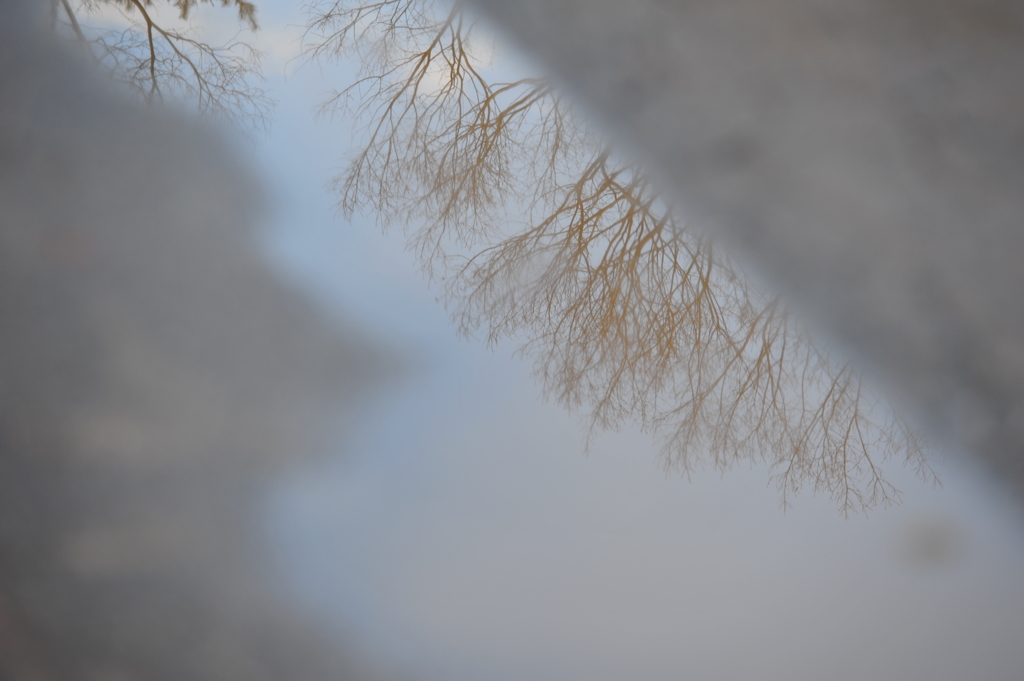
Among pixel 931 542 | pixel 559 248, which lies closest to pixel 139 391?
pixel 559 248

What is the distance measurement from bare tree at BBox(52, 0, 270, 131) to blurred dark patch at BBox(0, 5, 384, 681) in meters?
0.04

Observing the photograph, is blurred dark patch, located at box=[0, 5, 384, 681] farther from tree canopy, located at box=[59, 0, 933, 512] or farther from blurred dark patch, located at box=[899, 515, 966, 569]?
blurred dark patch, located at box=[899, 515, 966, 569]

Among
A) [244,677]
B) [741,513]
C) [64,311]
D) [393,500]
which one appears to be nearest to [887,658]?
[741,513]

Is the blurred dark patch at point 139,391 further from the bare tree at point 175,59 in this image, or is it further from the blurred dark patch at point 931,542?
the blurred dark patch at point 931,542

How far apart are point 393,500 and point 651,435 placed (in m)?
0.30

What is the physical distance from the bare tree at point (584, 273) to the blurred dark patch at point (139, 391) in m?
0.19

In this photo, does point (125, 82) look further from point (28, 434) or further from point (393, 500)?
point (393, 500)

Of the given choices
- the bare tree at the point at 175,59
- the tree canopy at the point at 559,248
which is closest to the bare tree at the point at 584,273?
the tree canopy at the point at 559,248

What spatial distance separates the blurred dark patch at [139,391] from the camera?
26.5 inches

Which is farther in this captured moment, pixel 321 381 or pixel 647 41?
pixel 647 41

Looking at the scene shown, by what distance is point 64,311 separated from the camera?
83cm

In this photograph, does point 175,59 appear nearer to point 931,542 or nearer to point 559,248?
point 559,248

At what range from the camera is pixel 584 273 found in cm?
90

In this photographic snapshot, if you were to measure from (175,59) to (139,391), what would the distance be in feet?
1.85
